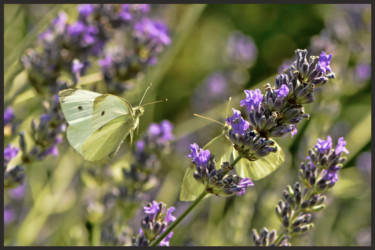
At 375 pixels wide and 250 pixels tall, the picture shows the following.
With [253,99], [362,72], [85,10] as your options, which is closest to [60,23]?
[85,10]

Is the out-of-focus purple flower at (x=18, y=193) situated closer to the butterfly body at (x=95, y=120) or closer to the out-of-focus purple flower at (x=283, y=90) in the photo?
the butterfly body at (x=95, y=120)

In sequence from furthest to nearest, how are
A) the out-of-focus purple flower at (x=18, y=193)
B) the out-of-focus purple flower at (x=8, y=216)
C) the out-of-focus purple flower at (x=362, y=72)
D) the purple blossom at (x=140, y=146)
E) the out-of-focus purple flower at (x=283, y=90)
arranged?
the out-of-focus purple flower at (x=18, y=193) → the out-of-focus purple flower at (x=362, y=72) → the out-of-focus purple flower at (x=8, y=216) → the purple blossom at (x=140, y=146) → the out-of-focus purple flower at (x=283, y=90)

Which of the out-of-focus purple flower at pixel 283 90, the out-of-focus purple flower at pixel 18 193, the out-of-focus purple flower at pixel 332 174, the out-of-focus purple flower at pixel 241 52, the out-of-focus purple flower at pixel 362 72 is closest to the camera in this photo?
the out-of-focus purple flower at pixel 283 90

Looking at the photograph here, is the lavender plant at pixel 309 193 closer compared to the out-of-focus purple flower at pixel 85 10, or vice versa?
the lavender plant at pixel 309 193

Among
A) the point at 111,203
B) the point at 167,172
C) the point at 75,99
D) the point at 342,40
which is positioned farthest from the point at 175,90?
the point at 75,99

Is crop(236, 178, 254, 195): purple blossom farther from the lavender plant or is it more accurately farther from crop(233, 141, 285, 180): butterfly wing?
the lavender plant

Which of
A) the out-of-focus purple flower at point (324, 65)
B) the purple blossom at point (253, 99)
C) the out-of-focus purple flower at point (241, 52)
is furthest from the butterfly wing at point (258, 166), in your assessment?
the out-of-focus purple flower at point (241, 52)
